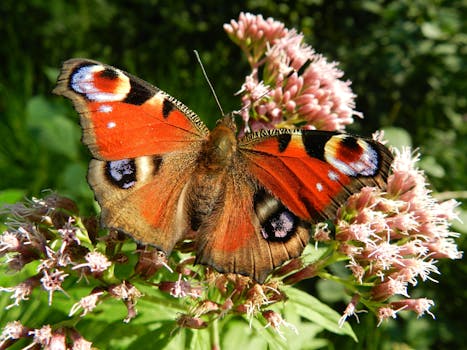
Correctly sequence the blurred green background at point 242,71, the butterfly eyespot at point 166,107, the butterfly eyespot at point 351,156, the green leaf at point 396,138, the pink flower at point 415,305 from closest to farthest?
1. the butterfly eyespot at point 351,156
2. the butterfly eyespot at point 166,107
3. the pink flower at point 415,305
4. the green leaf at point 396,138
5. the blurred green background at point 242,71

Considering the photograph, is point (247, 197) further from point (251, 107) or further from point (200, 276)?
point (251, 107)

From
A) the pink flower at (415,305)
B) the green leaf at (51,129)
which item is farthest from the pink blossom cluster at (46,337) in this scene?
the green leaf at (51,129)

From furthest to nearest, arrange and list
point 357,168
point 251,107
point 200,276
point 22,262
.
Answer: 1. point 251,107
2. point 200,276
3. point 22,262
4. point 357,168

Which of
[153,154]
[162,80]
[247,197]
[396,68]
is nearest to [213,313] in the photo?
[247,197]

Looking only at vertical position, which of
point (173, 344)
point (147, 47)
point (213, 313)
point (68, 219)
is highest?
point (147, 47)

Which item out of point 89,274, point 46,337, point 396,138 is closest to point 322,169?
point 89,274

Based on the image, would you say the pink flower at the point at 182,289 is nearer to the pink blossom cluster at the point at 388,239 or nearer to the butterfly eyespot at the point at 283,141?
the pink blossom cluster at the point at 388,239
